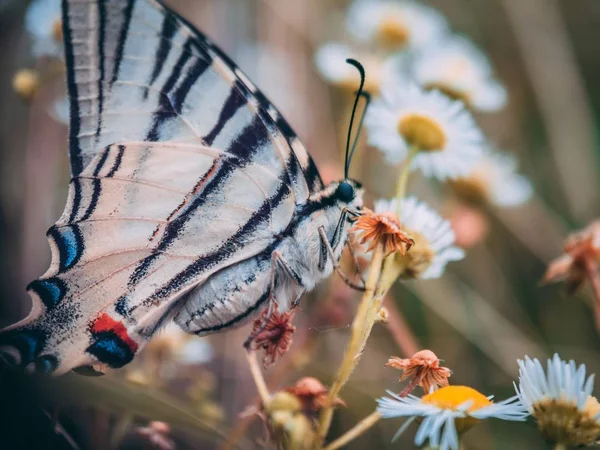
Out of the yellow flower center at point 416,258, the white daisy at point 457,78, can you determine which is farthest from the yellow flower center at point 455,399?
the white daisy at point 457,78

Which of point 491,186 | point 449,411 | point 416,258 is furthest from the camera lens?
point 491,186

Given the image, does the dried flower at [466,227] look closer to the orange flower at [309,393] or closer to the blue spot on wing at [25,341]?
the orange flower at [309,393]

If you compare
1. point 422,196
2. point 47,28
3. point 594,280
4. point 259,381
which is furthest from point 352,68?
point 259,381

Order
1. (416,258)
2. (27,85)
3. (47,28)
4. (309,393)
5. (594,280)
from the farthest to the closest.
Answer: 1. (47,28)
2. (27,85)
3. (594,280)
4. (416,258)
5. (309,393)

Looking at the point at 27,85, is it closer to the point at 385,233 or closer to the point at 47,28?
the point at 47,28

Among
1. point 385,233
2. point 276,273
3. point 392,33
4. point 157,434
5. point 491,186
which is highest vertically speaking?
point 392,33

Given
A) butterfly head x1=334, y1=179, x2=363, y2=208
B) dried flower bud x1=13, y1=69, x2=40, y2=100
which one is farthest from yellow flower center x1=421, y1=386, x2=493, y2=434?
dried flower bud x1=13, y1=69, x2=40, y2=100

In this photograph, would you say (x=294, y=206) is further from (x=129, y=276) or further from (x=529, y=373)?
(x=529, y=373)

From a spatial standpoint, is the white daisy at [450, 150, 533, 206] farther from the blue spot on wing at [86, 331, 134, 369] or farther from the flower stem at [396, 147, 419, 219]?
the blue spot on wing at [86, 331, 134, 369]
